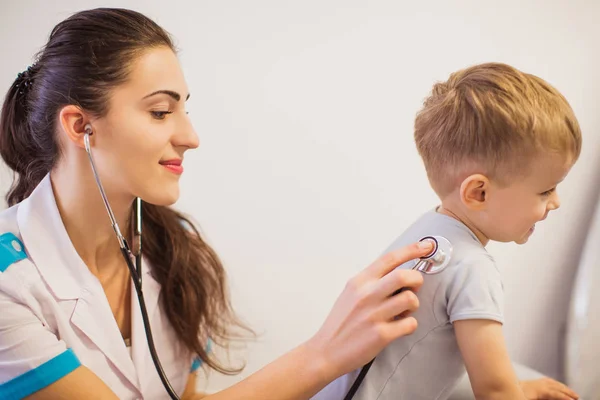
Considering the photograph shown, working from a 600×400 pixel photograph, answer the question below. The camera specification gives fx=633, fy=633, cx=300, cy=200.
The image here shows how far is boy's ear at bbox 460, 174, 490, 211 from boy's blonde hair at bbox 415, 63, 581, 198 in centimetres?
1

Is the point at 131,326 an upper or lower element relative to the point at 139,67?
lower

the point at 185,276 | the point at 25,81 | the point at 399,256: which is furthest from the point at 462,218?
the point at 25,81

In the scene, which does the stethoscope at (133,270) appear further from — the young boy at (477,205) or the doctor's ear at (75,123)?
the young boy at (477,205)

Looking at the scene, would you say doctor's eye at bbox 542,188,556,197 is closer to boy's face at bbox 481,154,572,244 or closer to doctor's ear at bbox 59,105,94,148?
boy's face at bbox 481,154,572,244

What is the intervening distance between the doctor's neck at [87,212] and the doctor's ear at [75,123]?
6 centimetres

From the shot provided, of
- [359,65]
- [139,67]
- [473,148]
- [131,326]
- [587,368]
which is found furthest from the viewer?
[359,65]

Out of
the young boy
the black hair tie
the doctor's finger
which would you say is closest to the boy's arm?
the young boy

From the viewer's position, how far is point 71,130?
1059 mm

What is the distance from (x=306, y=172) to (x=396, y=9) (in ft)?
1.47

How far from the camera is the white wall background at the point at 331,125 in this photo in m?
1.51

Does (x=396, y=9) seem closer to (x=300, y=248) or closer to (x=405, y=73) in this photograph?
(x=405, y=73)

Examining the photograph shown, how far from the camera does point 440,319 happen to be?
911 mm

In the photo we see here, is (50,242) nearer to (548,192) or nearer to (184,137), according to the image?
(184,137)

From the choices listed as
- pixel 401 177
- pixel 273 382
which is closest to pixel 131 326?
pixel 273 382
